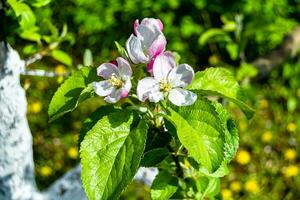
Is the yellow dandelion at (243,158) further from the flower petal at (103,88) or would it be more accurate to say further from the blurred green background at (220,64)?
the flower petal at (103,88)

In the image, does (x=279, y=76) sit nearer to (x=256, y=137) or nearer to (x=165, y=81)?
(x=256, y=137)

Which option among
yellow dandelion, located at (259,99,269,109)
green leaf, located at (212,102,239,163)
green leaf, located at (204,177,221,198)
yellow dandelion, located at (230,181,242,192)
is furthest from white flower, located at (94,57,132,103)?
yellow dandelion, located at (259,99,269,109)

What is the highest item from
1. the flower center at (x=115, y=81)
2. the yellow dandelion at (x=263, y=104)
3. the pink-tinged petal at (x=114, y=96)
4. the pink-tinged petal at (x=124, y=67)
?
the pink-tinged petal at (x=124, y=67)

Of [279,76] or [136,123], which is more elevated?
[136,123]

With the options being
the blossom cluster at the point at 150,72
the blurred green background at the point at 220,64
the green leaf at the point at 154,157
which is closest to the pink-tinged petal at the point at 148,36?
the blossom cluster at the point at 150,72

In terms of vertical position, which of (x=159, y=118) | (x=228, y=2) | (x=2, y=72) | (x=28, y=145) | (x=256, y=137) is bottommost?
(x=256, y=137)

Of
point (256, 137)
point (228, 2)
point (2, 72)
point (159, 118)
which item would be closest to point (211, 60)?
point (228, 2)
